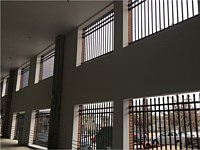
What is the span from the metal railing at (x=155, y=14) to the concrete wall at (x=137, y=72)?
342 millimetres

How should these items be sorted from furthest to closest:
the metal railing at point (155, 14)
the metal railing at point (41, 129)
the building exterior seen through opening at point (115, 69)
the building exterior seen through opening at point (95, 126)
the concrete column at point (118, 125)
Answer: the metal railing at point (41, 129) < the building exterior seen through opening at point (95, 126) < the concrete column at point (118, 125) < the metal railing at point (155, 14) < the building exterior seen through opening at point (115, 69)

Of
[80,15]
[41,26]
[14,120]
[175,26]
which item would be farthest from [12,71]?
[175,26]

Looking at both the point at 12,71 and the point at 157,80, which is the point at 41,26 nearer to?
the point at 157,80

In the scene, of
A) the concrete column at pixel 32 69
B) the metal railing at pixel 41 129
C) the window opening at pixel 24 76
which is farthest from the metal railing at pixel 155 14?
the window opening at pixel 24 76

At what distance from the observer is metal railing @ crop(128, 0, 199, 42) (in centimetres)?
477

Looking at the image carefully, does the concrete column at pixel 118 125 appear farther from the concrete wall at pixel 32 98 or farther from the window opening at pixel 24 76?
the window opening at pixel 24 76

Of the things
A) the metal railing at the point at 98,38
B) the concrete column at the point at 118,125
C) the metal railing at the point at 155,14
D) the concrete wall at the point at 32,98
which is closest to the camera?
the metal railing at the point at 155,14

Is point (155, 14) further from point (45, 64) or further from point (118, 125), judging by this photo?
point (45, 64)

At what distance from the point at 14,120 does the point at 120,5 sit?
37.1 feet

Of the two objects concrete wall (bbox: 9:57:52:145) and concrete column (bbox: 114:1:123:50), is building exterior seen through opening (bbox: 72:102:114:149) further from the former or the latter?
concrete wall (bbox: 9:57:52:145)

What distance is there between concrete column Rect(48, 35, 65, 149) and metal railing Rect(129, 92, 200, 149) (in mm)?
3611

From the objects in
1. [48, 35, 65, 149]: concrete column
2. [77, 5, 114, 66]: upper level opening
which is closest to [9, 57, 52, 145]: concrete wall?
[48, 35, 65, 149]: concrete column

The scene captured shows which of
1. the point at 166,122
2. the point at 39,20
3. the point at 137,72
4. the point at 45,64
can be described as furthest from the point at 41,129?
the point at 166,122

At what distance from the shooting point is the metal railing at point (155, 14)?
4773 millimetres
